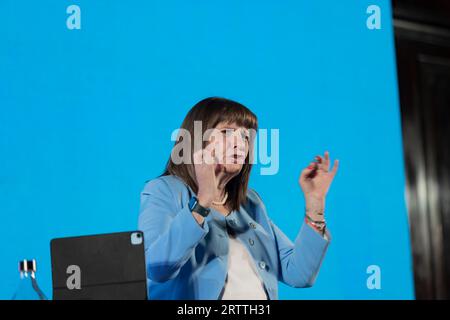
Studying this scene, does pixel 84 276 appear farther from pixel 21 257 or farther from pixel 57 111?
pixel 57 111

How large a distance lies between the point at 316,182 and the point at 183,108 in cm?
40

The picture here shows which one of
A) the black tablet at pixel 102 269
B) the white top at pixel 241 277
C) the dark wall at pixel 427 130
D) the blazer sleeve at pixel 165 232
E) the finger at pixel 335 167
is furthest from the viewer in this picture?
the dark wall at pixel 427 130

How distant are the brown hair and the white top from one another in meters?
0.13

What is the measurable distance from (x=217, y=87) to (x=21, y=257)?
2.21ft

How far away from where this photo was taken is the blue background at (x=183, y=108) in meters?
1.59

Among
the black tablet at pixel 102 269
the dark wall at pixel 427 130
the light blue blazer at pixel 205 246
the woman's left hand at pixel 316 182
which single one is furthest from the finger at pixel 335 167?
the dark wall at pixel 427 130

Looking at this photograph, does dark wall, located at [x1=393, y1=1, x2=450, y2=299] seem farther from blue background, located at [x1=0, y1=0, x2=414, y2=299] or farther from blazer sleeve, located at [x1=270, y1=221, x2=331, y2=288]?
blazer sleeve, located at [x1=270, y1=221, x2=331, y2=288]

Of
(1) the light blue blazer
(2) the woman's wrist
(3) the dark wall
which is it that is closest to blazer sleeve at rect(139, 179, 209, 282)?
(1) the light blue blazer

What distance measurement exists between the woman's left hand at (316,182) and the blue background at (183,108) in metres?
0.07

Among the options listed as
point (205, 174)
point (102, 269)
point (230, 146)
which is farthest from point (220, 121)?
point (102, 269)

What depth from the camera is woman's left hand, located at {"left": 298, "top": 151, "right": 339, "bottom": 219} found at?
1.66m

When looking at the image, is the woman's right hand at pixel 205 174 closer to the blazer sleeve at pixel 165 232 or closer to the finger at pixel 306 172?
the blazer sleeve at pixel 165 232

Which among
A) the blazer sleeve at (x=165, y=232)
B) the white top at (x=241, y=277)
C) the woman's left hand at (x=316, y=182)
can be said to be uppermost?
the woman's left hand at (x=316, y=182)
